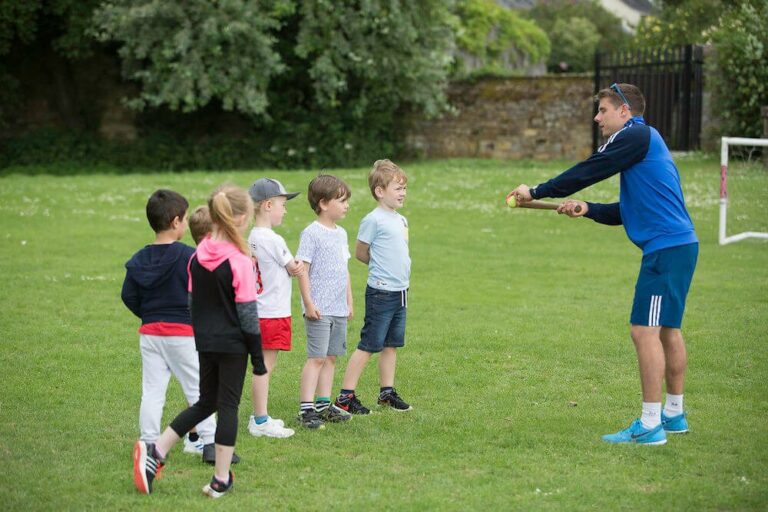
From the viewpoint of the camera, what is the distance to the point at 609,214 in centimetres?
665

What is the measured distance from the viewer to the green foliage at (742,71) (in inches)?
921

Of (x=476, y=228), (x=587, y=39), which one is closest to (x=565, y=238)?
(x=476, y=228)

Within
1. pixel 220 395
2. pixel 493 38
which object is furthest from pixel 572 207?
pixel 493 38

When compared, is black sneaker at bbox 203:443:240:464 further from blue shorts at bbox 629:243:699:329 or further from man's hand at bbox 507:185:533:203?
blue shorts at bbox 629:243:699:329

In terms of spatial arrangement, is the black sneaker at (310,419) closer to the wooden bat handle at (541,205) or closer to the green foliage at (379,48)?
the wooden bat handle at (541,205)

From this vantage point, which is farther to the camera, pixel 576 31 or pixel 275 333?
pixel 576 31

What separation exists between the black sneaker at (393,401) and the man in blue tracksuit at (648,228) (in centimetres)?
145

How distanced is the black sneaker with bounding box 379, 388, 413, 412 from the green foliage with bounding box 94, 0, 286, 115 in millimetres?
19481

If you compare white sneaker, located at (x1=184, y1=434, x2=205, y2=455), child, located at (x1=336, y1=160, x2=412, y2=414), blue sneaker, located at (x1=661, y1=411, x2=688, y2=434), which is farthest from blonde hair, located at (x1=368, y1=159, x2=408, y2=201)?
blue sneaker, located at (x1=661, y1=411, x2=688, y2=434)

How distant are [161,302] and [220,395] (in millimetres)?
722

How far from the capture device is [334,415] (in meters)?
6.65

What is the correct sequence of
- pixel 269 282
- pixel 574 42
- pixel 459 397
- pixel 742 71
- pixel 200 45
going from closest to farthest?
1. pixel 269 282
2. pixel 459 397
3. pixel 742 71
4. pixel 200 45
5. pixel 574 42

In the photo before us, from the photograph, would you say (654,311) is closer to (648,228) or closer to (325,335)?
(648,228)

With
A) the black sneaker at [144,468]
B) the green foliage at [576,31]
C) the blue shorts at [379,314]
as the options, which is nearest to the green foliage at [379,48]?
the green foliage at [576,31]
